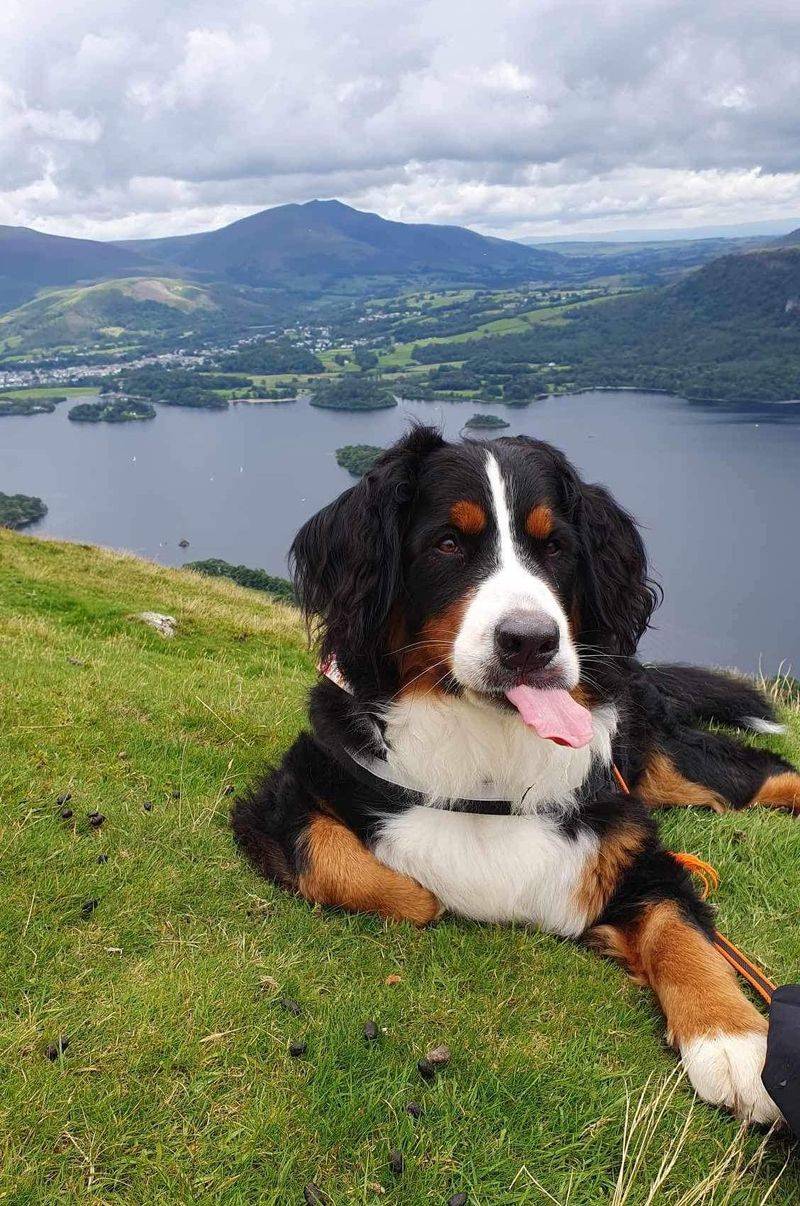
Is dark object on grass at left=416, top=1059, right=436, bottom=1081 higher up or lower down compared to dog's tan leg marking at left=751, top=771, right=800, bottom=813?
higher up

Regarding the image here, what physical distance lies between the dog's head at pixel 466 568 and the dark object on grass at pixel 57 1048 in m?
1.94

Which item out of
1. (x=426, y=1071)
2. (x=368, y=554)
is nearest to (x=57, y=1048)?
(x=426, y=1071)

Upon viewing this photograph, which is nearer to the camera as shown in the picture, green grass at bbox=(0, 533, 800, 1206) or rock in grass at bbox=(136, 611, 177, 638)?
green grass at bbox=(0, 533, 800, 1206)

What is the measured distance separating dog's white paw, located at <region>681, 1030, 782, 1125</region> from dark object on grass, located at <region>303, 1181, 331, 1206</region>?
1431 millimetres

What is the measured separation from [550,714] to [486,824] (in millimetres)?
847

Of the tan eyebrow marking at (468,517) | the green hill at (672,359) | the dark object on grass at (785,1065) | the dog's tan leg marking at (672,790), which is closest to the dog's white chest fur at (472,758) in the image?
the tan eyebrow marking at (468,517)

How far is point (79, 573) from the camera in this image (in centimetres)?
2245

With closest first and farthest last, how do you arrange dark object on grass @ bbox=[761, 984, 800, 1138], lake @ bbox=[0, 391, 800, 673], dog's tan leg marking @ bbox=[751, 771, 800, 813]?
dark object on grass @ bbox=[761, 984, 800, 1138], dog's tan leg marking @ bbox=[751, 771, 800, 813], lake @ bbox=[0, 391, 800, 673]

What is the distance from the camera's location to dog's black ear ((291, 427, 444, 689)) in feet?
13.1

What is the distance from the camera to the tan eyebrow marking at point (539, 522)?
3832mm

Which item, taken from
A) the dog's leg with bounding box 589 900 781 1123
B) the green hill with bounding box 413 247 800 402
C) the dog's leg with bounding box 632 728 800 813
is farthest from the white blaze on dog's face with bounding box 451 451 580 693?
the green hill with bounding box 413 247 800 402

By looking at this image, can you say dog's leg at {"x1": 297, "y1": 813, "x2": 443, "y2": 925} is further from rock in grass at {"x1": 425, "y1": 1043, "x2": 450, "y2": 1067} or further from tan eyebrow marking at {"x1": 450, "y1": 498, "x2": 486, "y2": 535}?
tan eyebrow marking at {"x1": 450, "y1": 498, "x2": 486, "y2": 535}

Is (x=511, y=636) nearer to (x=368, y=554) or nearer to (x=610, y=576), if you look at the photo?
(x=368, y=554)

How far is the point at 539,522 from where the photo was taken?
3852 mm
